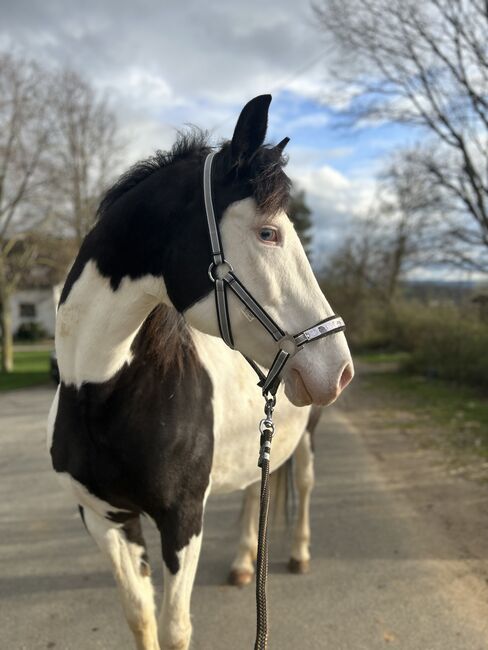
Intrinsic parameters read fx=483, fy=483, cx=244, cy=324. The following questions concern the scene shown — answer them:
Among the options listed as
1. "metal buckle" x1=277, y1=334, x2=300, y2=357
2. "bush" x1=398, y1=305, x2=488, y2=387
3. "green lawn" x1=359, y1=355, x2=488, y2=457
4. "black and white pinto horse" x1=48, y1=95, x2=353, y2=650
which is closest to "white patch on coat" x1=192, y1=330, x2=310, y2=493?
"black and white pinto horse" x1=48, y1=95, x2=353, y2=650

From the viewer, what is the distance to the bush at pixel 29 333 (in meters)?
33.5

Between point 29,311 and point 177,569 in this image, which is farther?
point 29,311

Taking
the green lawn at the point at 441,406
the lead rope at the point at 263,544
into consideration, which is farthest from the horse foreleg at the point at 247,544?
the green lawn at the point at 441,406

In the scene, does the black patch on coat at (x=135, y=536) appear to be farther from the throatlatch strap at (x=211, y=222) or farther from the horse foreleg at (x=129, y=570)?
the throatlatch strap at (x=211, y=222)

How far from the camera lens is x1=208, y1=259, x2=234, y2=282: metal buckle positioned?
146cm

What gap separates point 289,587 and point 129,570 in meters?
1.42

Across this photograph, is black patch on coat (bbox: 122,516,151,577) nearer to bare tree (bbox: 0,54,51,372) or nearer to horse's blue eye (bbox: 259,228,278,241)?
horse's blue eye (bbox: 259,228,278,241)

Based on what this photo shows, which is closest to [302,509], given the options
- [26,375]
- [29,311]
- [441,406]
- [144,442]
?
[144,442]

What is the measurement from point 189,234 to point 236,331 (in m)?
0.34

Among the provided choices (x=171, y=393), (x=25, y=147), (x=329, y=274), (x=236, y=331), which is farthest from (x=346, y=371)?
(x=329, y=274)

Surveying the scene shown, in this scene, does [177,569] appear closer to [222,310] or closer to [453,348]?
[222,310]

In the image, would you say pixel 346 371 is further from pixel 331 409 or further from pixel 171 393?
pixel 331 409

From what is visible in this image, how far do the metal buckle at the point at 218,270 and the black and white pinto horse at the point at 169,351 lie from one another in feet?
0.08

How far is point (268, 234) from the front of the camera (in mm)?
1478
